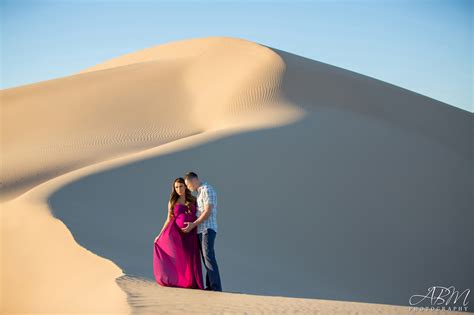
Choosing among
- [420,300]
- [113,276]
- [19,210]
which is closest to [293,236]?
[420,300]

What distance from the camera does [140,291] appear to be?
9336mm

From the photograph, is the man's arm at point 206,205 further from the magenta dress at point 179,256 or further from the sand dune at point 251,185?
the sand dune at point 251,185

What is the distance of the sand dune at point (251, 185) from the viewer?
12.6 metres

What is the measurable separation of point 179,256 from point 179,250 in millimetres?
85

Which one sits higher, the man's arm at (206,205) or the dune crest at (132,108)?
the dune crest at (132,108)

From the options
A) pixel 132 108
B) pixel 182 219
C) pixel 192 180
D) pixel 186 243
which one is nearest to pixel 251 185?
pixel 186 243

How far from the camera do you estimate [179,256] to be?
1034 cm

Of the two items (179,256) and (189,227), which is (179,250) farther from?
(189,227)

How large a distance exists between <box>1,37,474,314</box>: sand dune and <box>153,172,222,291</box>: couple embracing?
56 cm

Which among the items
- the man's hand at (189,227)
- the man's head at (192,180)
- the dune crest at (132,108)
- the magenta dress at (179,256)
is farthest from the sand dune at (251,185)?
the man's head at (192,180)

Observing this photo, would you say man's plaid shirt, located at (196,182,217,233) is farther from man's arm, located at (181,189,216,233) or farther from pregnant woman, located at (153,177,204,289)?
pregnant woman, located at (153,177,204,289)

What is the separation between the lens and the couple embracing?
10.1 meters

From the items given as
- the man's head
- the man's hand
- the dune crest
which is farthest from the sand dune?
the man's head

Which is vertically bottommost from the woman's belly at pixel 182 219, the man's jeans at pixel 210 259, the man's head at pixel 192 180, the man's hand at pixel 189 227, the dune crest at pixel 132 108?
the man's jeans at pixel 210 259
